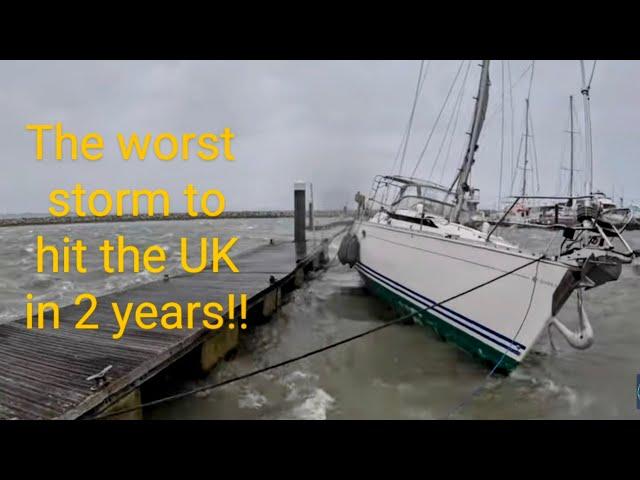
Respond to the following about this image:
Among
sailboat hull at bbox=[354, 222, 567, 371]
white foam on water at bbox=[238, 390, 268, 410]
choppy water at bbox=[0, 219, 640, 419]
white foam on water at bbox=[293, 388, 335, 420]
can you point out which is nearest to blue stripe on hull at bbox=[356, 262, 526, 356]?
sailboat hull at bbox=[354, 222, 567, 371]

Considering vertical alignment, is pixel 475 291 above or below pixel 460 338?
above

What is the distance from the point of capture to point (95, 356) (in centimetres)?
418

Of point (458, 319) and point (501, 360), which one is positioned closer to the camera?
point (501, 360)

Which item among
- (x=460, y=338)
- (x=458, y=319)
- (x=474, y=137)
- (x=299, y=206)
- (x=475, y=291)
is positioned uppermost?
(x=474, y=137)

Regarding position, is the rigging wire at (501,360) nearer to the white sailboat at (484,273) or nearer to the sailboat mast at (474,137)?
the white sailboat at (484,273)

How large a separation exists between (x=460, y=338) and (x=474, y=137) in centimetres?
471

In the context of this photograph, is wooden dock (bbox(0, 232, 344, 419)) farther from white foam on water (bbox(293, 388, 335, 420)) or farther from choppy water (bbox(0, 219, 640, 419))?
white foam on water (bbox(293, 388, 335, 420))

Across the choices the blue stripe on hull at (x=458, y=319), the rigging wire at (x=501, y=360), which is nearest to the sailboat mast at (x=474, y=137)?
the blue stripe on hull at (x=458, y=319)

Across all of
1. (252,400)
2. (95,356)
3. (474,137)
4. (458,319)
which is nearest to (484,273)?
(458,319)

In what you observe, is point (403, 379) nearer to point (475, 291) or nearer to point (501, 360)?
point (501, 360)
